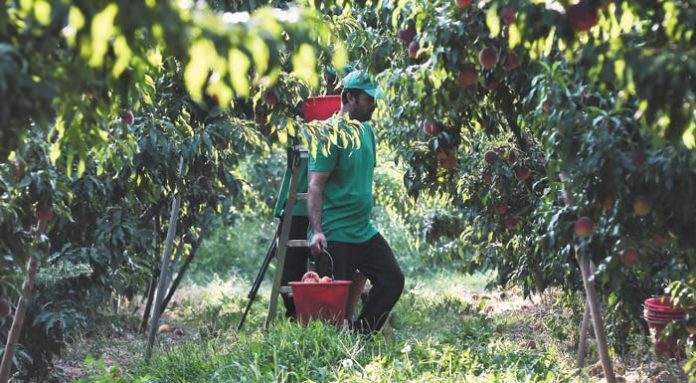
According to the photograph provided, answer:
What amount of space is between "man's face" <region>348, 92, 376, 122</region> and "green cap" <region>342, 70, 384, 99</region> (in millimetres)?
32

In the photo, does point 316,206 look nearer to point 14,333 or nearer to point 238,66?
point 14,333

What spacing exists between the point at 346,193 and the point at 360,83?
2.01 ft

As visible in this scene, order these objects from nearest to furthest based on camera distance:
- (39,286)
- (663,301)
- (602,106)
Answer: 1. (602,106)
2. (663,301)
3. (39,286)

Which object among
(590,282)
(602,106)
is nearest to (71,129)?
(602,106)

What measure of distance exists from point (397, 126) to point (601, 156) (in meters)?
2.50

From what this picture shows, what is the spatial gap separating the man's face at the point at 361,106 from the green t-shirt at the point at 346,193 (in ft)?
0.29

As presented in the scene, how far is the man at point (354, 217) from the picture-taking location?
5.62 metres

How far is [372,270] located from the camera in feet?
18.8

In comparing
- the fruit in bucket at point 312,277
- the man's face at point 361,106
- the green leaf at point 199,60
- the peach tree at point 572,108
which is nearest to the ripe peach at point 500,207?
the peach tree at point 572,108

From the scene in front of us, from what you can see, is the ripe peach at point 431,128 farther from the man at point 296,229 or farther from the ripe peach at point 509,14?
the man at point 296,229

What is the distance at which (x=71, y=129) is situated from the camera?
277 cm

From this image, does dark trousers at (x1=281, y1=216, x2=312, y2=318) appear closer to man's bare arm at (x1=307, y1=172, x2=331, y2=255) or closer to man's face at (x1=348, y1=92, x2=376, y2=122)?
man's bare arm at (x1=307, y1=172, x2=331, y2=255)

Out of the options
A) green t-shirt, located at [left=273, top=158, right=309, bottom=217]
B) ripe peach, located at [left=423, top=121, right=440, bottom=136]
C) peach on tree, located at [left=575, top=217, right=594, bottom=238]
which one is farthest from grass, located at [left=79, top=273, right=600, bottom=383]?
peach on tree, located at [left=575, top=217, right=594, bottom=238]

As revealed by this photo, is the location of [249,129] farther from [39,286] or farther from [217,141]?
[39,286]
